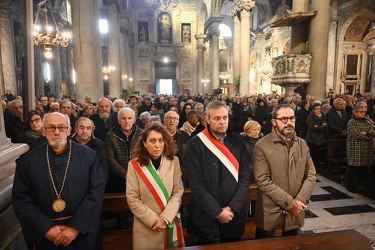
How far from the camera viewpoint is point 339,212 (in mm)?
4852

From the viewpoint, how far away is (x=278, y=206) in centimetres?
286

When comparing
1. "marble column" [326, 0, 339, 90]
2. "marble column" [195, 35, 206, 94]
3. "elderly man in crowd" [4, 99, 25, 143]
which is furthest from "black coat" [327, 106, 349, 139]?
"marble column" [195, 35, 206, 94]

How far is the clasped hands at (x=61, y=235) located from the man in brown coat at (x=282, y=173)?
6.05ft

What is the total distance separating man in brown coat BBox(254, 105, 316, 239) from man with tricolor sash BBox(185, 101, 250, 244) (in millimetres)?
250

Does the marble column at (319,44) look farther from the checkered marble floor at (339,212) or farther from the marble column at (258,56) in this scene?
the marble column at (258,56)

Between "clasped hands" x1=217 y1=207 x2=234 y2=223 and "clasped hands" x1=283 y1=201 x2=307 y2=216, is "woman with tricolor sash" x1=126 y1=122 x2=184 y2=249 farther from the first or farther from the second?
"clasped hands" x1=283 y1=201 x2=307 y2=216

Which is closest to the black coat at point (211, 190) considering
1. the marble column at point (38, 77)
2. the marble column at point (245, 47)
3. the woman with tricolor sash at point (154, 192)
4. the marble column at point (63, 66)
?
the woman with tricolor sash at point (154, 192)

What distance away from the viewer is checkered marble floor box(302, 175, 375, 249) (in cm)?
430

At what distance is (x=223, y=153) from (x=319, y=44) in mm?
8823

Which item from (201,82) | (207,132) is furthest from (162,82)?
(207,132)

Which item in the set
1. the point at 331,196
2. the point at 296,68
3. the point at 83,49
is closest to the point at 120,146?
the point at 331,196

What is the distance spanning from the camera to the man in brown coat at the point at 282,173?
284 cm

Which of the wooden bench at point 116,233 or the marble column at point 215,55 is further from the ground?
the marble column at point 215,55

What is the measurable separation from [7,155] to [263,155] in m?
2.50
